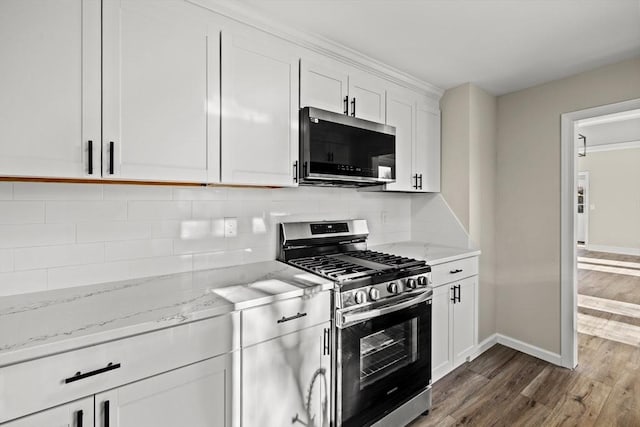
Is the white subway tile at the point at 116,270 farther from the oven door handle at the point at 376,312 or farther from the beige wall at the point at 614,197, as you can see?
the beige wall at the point at 614,197

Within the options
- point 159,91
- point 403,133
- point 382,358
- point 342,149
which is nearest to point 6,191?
point 159,91

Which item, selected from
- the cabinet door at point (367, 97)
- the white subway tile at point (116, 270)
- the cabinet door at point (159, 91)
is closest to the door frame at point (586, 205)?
the cabinet door at point (367, 97)

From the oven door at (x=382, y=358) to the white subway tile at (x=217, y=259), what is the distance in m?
0.78

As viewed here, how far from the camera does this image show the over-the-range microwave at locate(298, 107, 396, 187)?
199 centimetres

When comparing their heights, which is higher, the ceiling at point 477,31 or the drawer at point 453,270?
the ceiling at point 477,31

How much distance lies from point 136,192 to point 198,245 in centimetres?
45

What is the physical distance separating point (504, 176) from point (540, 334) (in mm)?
1472

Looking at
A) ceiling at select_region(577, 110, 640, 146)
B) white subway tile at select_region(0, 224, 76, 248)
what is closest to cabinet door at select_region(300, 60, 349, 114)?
white subway tile at select_region(0, 224, 76, 248)

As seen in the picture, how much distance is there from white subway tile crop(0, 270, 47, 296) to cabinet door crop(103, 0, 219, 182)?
61 cm

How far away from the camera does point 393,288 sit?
1.96 metres

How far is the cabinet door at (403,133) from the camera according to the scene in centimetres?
258

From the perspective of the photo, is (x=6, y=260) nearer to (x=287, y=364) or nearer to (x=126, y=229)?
(x=126, y=229)

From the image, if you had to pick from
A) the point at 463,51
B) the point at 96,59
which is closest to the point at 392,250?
the point at 463,51

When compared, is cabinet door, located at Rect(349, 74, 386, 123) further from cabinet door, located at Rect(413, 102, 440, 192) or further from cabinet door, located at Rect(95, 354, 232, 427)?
cabinet door, located at Rect(95, 354, 232, 427)
